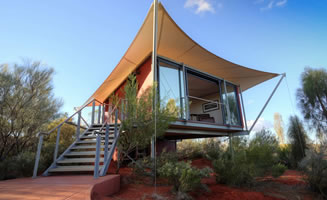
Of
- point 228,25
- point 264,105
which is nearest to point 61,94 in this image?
point 228,25

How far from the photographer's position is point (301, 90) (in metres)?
9.62

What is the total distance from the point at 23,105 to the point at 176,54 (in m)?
5.22

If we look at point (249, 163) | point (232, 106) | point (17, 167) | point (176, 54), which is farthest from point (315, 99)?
→ point (17, 167)

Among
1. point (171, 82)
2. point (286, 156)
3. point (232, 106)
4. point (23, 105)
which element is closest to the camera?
point (23, 105)

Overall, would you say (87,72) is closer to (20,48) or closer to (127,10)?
(20,48)

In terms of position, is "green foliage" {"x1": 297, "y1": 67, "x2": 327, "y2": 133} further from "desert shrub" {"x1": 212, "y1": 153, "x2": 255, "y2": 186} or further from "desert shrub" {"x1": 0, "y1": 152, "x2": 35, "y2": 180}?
"desert shrub" {"x1": 0, "y1": 152, "x2": 35, "y2": 180}

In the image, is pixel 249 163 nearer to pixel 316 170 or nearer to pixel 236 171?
pixel 236 171

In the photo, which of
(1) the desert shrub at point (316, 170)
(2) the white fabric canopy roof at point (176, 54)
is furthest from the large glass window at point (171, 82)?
(1) the desert shrub at point (316, 170)

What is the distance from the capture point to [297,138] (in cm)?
752

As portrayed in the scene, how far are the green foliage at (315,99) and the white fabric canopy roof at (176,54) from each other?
12.2ft

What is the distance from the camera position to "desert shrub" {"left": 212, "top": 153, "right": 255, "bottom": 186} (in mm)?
2990

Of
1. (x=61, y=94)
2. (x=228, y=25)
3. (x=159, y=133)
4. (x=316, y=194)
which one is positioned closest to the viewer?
(x=316, y=194)

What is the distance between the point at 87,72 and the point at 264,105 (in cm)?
864

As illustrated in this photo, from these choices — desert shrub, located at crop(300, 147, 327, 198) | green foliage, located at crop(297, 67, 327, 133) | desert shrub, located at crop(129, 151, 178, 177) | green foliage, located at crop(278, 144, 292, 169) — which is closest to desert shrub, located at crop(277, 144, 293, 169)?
green foliage, located at crop(278, 144, 292, 169)
